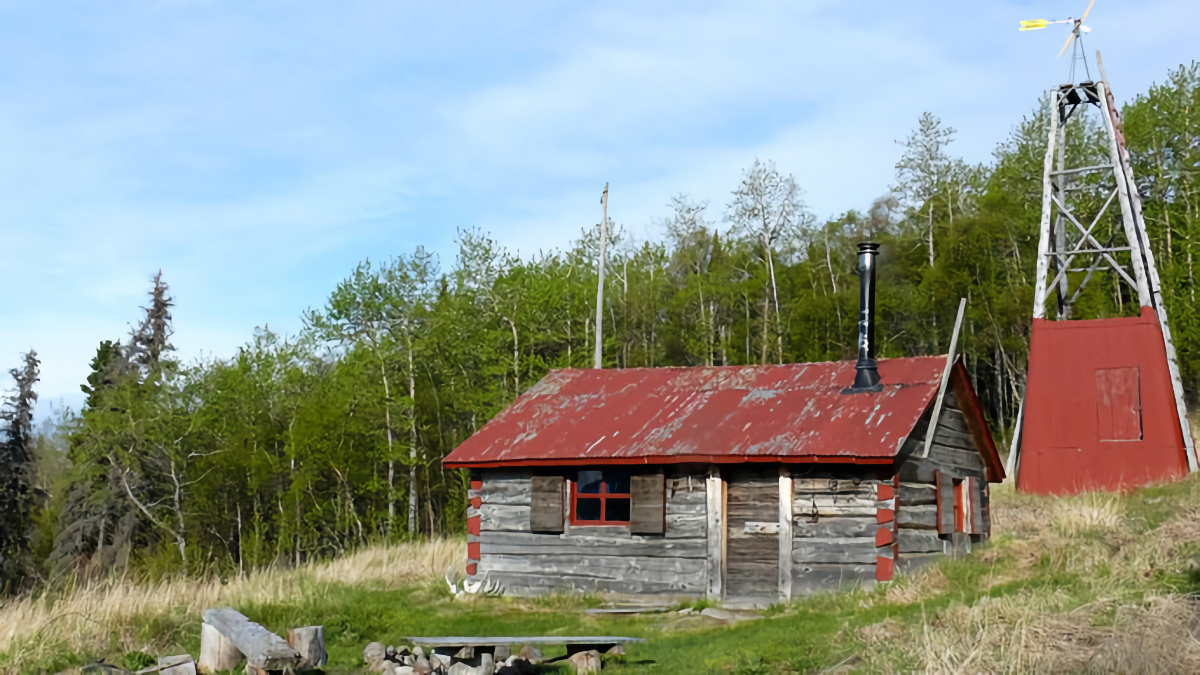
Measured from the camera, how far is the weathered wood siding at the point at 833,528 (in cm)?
1562

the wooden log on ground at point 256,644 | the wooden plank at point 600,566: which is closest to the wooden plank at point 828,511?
the wooden plank at point 600,566

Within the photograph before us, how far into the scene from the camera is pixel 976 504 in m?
18.5

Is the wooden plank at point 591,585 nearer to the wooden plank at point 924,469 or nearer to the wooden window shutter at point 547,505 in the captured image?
the wooden window shutter at point 547,505

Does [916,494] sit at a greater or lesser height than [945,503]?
greater

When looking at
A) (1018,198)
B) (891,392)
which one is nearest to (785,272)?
(1018,198)

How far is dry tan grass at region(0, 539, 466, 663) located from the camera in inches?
436

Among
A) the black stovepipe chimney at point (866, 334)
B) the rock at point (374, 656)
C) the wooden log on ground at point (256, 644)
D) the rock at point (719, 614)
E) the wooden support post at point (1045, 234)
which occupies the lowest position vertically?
the rock at point (719, 614)

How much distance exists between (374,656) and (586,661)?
2.35m

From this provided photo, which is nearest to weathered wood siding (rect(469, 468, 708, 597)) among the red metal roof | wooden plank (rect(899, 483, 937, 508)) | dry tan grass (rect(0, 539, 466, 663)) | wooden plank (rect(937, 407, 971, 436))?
the red metal roof

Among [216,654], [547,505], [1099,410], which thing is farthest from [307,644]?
[1099,410]

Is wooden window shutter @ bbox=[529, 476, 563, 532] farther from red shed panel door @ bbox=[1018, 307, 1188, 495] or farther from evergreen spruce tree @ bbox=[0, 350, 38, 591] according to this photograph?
evergreen spruce tree @ bbox=[0, 350, 38, 591]

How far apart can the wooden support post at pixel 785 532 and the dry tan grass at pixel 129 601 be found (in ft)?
21.6

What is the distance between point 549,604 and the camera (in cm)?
1672

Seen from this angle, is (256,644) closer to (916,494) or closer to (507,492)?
Result: (507,492)
